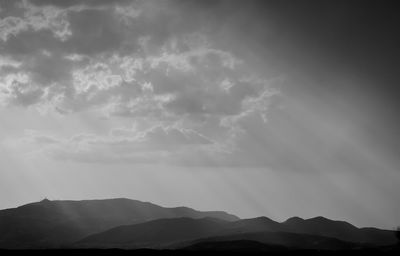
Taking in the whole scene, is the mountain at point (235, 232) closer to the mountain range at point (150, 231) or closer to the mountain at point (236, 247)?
the mountain range at point (150, 231)

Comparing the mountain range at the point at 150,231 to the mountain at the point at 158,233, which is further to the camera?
the mountain at the point at 158,233

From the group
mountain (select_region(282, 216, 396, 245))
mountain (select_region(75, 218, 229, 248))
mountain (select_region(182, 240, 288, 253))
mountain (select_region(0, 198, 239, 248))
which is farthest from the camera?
mountain (select_region(282, 216, 396, 245))

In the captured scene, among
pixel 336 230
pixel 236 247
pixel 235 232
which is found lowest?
pixel 236 247

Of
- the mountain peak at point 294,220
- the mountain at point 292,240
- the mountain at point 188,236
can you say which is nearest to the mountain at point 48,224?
the mountain at point 188,236

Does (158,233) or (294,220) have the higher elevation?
(294,220)

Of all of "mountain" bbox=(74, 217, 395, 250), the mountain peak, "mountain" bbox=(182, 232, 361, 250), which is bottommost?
"mountain" bbox=(182, 232, 361, 250)

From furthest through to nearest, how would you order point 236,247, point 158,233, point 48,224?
point 48,224 → point 158,233 → point 236,247

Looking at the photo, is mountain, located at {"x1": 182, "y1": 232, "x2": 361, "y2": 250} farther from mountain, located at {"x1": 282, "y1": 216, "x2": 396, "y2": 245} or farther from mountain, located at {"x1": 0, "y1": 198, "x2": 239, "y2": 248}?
mountain, located at {"x1": 0, "y1": 198, "x2": 239, "y2": 248}

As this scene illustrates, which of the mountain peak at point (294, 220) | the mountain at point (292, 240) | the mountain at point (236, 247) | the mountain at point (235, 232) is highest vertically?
the mountain peak at point (294, 220)

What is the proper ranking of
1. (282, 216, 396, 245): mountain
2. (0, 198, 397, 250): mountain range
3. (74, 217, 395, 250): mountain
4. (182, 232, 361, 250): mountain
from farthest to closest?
1. (282, 216, 396, 245): mountain
2. (0, 198, 397, 250): mountain range
3. (74, 217, 395, 250): mountain
4. (182, 232, 361, 250): mountain

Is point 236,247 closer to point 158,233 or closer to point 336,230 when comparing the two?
point 158,233

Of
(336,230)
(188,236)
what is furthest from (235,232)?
(336,230)

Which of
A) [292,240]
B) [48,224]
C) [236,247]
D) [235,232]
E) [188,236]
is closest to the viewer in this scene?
[236,247]

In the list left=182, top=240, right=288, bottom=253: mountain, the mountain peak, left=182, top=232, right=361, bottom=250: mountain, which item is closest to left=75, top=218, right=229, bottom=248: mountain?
left=182, top=232, right=361, bottom=250: mountain
